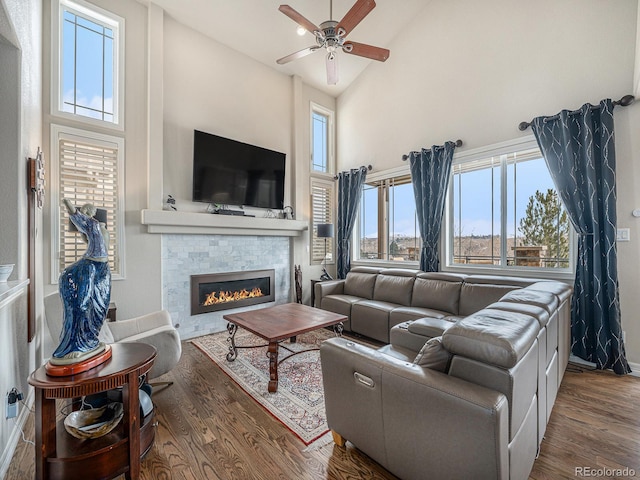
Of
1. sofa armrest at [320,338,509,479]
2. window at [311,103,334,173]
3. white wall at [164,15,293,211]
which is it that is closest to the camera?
sofa armrest at [320,338,509,479]

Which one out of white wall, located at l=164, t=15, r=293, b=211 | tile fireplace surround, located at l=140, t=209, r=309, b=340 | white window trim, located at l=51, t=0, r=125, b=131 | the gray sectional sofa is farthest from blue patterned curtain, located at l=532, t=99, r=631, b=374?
white window trim, located at l=51, t=0, r=125, b=131

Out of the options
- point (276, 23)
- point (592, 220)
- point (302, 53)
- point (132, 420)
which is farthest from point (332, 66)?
point (132, 420)

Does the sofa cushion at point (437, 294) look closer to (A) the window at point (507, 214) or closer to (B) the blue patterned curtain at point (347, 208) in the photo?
(A) the window at point (507, 214)

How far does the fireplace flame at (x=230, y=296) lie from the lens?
13.5ft

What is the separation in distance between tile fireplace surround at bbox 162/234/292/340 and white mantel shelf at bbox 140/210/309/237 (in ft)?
0.44

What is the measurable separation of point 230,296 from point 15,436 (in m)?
2.62

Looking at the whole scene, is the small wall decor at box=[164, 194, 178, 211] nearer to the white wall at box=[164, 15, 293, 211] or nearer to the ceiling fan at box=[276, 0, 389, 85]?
the white wall at box=[164, 15, 293, 211]

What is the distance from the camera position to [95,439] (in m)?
1.50

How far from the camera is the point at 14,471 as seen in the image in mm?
1595

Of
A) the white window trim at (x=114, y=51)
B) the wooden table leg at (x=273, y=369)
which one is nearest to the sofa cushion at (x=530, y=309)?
the wooden table leg at (x=273, y=369)

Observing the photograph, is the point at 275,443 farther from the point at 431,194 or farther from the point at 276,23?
the point at 276,23

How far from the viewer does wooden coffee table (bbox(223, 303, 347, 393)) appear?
251cm

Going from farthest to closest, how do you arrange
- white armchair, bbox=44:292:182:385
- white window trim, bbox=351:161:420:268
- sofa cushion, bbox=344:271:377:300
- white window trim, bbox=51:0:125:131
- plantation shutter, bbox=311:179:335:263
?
1. plantation shutter, bbox=311:179:335:263
2. white window trim, bbox=351:161:420:268
3. sofa cushion, bbox=344:271:377:300
4. white window trim, bbox=51:0:125:131
5. white armchair, bbox=44:292:182:385

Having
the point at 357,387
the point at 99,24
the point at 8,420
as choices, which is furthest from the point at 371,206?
the point at 8,420
